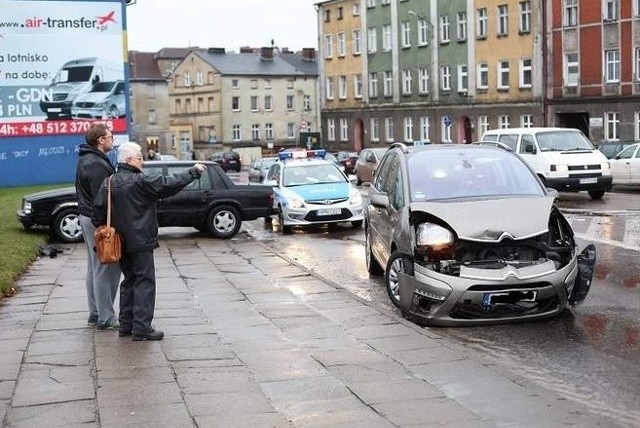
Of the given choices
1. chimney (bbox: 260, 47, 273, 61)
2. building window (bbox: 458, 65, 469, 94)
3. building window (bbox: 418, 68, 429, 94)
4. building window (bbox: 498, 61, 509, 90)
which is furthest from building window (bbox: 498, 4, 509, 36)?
chimney (bbox: 260, 47, 273, 61)

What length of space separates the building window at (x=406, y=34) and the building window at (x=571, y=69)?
55.6ft

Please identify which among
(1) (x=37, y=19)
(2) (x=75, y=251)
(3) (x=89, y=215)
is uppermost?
(1) (x=37, y=19)

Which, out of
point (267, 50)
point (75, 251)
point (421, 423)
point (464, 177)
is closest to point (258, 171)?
point (75, 251)

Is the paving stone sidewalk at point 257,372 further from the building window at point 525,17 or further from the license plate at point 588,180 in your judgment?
the building window at point 525,17

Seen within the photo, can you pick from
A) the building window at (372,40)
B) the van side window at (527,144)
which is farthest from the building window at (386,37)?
the van side window at (527,144)

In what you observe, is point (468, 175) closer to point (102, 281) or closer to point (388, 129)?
point (102, 281)

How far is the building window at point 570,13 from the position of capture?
51.8 m

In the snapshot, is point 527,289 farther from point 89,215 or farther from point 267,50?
point 267,50

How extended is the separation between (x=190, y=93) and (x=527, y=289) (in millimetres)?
100037

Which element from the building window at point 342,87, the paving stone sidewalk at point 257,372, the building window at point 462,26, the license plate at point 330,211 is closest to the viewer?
the paving stone sidewalk at point 257,372

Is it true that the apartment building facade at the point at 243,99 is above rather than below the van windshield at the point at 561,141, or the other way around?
above

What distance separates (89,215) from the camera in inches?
339

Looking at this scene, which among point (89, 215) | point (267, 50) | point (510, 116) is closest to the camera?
point (89, 215)

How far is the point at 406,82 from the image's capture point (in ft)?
223
